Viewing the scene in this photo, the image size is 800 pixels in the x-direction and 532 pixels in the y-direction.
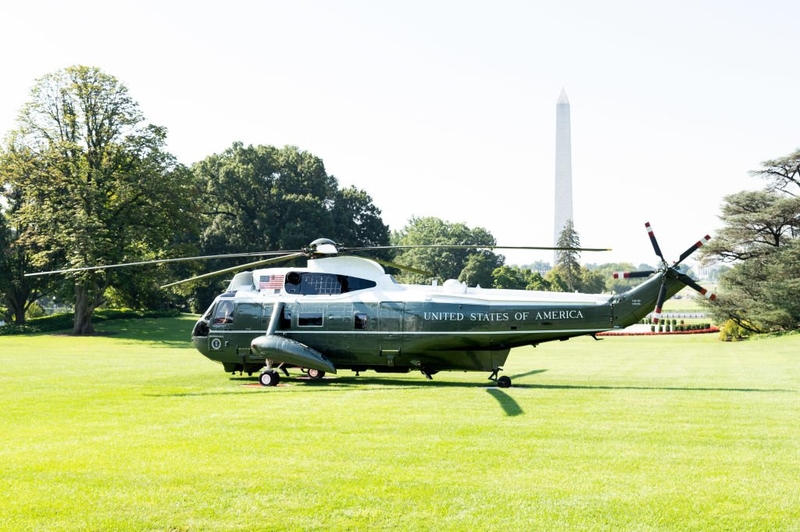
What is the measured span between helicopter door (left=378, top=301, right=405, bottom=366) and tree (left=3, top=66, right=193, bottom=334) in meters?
35.6

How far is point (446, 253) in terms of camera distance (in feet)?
447

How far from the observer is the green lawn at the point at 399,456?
8273mm

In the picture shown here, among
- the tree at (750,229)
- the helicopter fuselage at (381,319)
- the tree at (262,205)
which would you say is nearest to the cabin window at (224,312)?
the helicopter fuselage at (381,319)

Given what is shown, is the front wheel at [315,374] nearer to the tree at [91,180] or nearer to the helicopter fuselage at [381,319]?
the helicopter fuselage at [381,319]

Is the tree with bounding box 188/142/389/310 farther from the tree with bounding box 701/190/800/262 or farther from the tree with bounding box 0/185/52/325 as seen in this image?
the tree with bounding box 701/190/800/262

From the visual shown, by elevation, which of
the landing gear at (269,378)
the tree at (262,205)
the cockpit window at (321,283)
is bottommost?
the landing gear at (269,378)

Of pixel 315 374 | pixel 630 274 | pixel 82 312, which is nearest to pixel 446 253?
pixel 82 312

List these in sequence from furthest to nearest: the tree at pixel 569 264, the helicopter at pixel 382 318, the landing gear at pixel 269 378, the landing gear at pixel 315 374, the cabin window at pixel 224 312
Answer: the tree at pixel 569 264 → the landing gear at pixel 315 374 → the cabin window at pixel 224 312 → the landing gear at pixel 269 378 → the helicopter at pixel 382 318

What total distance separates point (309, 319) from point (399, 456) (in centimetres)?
1097

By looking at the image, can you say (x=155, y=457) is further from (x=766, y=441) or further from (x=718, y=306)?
(x=718, y=306)

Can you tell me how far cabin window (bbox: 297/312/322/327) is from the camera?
2142cm

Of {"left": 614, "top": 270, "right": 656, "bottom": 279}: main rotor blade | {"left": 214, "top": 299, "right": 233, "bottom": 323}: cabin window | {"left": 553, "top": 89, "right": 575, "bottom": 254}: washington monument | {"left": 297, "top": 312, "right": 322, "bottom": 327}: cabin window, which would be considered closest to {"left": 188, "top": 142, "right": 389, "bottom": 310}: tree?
{"left": 214, "top": 299, "right": 233, "bottom": 323}: cabin window

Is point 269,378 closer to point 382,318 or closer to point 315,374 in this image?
point 315,374

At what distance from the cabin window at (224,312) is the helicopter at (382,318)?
30 millimetres
